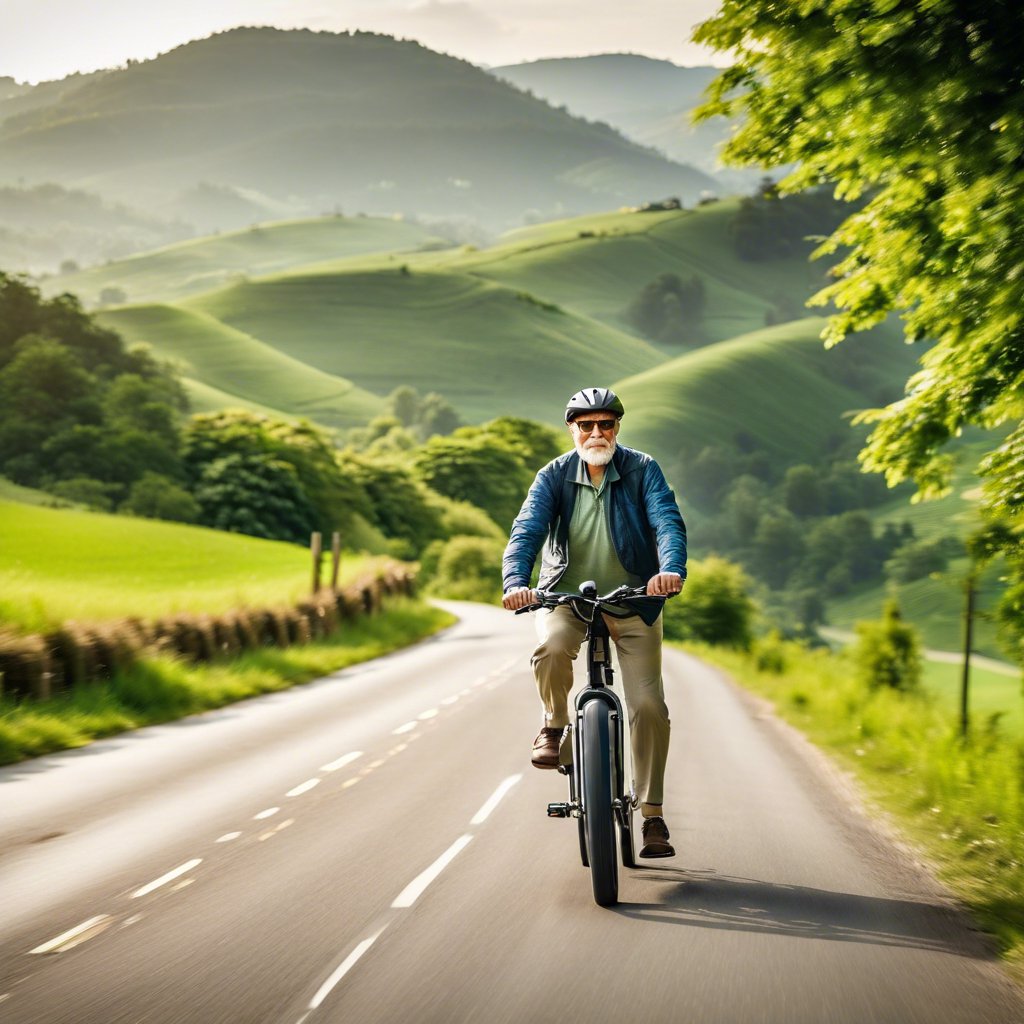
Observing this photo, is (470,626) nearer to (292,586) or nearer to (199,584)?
(199,584)

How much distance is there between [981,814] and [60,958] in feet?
18.8

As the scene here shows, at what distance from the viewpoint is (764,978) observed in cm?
479

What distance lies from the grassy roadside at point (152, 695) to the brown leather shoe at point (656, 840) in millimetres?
5854

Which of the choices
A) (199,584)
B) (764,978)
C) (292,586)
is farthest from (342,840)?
(199,584)

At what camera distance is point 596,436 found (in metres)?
6.21

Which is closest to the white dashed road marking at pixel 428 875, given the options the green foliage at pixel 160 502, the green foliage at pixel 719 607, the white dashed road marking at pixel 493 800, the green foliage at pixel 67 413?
the white dashed road marking at pixel 493 800

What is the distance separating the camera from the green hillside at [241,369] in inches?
7195

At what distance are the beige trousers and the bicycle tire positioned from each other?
0.37 m

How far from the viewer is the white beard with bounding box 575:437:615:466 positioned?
20.3 feet

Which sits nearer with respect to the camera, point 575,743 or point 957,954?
point 957,954

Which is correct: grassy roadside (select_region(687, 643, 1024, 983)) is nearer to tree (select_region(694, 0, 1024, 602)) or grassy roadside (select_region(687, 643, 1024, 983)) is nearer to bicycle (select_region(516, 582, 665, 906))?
bicycle (select_region(516, 582, 665, 906))

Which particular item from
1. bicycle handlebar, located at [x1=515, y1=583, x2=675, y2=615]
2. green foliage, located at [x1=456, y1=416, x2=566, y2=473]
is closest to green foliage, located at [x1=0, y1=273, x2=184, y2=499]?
green foliage, located at [x1=456, y1=416, x2=566, y2=473]

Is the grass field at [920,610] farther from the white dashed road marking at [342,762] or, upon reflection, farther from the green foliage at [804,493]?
the white dashed road marking at [342,762]

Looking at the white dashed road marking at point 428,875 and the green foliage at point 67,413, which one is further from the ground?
the green foliage at point 67,413
